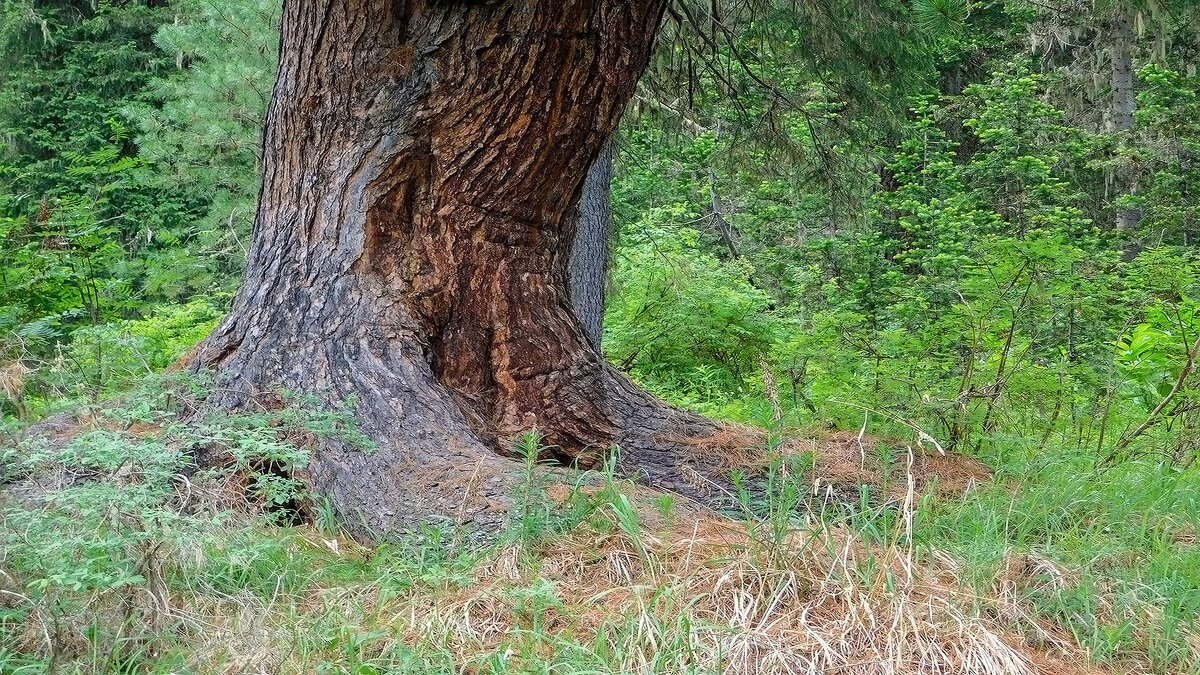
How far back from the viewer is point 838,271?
45.4 feet

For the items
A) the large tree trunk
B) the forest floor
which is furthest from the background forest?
the large tree trunk

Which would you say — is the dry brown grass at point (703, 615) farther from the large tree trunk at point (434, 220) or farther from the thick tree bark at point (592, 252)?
the thick tree bark at point (592, 252)

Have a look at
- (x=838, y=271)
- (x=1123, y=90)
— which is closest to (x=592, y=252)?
(x=838, y=271)

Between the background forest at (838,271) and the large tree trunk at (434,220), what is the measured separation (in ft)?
1.91

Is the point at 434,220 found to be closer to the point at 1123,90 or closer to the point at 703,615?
the point at 703,615

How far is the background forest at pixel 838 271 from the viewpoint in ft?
10.5

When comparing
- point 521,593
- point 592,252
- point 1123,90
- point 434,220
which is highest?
point 1123,90

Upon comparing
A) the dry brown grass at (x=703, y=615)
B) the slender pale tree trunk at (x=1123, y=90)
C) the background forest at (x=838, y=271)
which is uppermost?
the slender pale tree trunk at (x=1123, y=90)

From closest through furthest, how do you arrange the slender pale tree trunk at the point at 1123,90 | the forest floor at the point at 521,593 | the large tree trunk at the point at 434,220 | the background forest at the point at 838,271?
1. the forest floor at the point at 521,593
2. the background forest at the point at 838,271
3. the large tree trunk at the point at 434,220
4. the slender pale tree trunk at the point at 1123,90

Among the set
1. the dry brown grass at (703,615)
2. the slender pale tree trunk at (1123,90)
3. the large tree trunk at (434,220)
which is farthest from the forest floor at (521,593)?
the slender pale tree trunk at (1123,90)

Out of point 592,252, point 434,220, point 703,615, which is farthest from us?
point 592,252

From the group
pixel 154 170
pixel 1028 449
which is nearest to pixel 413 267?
pixel 1028 449

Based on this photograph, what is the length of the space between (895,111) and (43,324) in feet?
19.5

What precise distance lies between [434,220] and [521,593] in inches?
78.8
